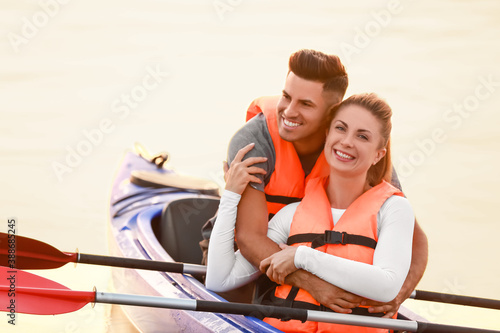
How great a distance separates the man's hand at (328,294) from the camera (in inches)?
83.8

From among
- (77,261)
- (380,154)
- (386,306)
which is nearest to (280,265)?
(386,306)

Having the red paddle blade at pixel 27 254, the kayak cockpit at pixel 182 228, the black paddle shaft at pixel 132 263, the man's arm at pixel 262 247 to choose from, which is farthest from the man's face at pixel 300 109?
the kayak cockpit at pixel 182 228

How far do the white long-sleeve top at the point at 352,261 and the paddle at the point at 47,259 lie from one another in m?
0.33

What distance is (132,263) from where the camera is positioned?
260 centimetres

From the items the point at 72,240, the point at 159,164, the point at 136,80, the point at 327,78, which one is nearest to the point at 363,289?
the point at 327,78

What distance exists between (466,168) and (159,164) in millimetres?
2454

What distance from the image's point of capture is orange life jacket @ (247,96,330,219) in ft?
7.81

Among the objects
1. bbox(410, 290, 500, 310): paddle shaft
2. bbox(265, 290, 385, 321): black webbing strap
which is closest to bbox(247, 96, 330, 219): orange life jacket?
bbox(265, 290, 385, 321): black webbing strap

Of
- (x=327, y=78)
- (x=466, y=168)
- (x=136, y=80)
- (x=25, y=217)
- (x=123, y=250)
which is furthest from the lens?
(x=136, y=80)

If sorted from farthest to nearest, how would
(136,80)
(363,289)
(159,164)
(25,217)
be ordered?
(136,80)
(25,217)
(159,164)
(363,289)

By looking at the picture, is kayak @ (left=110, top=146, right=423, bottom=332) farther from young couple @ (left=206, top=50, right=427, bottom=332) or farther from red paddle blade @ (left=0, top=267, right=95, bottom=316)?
red paddle blade @ (left=0, top=267, right=95, bottom=316)

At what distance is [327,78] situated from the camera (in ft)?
7.47

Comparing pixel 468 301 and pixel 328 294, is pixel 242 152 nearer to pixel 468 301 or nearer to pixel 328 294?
pixel 328 294

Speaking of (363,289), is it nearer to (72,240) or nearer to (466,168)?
(72,240)
